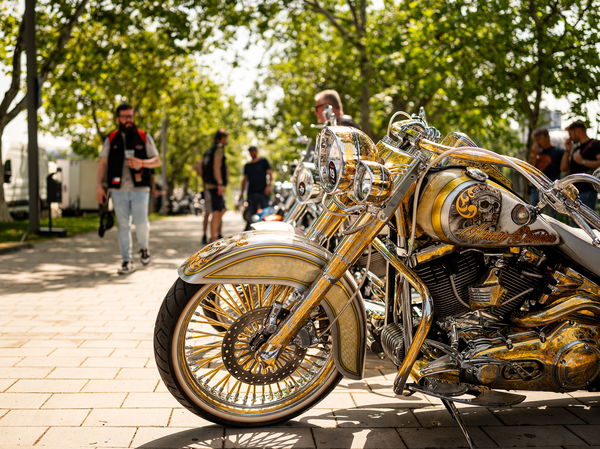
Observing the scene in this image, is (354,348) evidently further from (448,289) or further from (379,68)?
(379,68)

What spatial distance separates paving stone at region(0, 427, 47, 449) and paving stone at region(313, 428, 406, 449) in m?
1.21

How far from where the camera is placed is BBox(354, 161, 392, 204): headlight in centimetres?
287

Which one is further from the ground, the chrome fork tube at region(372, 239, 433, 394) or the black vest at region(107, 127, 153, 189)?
the black vest at region(107, 127, 153, 189)

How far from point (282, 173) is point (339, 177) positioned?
18.4ft

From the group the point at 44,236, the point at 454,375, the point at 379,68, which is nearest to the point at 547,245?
the point at 454,375

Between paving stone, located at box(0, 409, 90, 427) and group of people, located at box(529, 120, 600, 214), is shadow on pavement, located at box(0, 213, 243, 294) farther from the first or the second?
group of people, located at box(529, 120, 600, 214)

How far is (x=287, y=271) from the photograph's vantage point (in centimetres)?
308

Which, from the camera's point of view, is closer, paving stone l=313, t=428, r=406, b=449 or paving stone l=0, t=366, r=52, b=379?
paving stone l=313, t=428, r=406, b=449

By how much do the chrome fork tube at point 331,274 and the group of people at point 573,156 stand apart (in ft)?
17.3

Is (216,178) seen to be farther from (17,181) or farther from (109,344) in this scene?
(17,181)

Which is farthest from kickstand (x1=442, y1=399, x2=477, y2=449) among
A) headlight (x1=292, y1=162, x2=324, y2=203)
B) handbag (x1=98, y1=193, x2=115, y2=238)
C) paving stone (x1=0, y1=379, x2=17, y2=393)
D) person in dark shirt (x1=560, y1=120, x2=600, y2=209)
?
handbag (x1=98, y1=193, x2=115, y2=238)

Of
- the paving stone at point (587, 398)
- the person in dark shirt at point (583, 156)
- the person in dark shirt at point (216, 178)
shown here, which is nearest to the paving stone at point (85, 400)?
the paving stone at point (587, 398)

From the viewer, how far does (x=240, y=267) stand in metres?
3.06

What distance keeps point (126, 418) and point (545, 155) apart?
7507 millimetres
